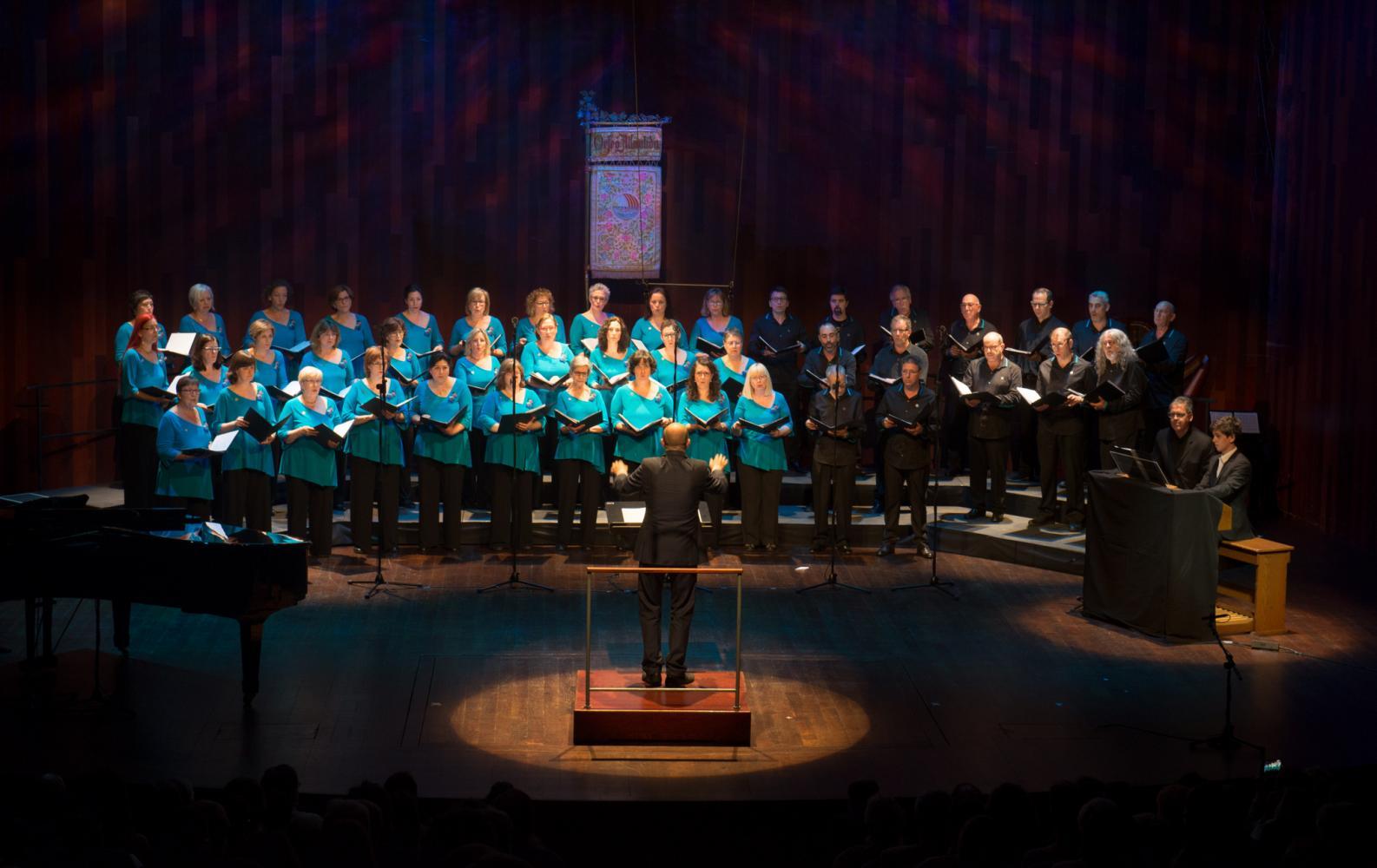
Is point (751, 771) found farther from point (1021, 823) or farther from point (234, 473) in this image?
point (234, 473)

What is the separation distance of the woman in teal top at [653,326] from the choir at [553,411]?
0.03 metres

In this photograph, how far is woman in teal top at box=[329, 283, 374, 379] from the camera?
1129 centimetres

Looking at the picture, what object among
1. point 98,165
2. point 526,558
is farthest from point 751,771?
point 98,165

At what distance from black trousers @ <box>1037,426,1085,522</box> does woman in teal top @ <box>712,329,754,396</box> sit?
2.21 m

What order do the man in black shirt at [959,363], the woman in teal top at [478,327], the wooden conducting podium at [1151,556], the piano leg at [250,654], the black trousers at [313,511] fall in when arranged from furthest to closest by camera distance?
the man in black shirt at [959,363] → the woman in teal top at [478,327] → the black trousers at [313,511] → the wooden conducting podium at [1151,556] → the piano leg at [250,654]

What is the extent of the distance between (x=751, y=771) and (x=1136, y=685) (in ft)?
7.86

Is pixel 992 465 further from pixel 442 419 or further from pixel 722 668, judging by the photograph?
pixel 442 419

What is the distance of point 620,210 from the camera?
13078mm

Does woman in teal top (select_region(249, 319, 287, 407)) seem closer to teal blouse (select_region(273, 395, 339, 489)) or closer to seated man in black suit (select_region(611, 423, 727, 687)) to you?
teal blouse (select_region(273, 395, 339, 489))

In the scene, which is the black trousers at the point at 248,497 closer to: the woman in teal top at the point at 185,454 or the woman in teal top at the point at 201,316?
the woman in teal top at the point at 185,454

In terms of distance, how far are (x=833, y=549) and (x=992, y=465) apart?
5.69 ft

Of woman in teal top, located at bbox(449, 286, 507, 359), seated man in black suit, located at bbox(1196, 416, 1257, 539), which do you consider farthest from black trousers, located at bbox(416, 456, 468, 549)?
seated man in black suit, located at bbox(1196, 416, 1257, 539)

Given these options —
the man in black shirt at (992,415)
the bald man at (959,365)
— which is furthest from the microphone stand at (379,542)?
the bald man at (959,365)

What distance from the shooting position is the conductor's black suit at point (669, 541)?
24.2ft
